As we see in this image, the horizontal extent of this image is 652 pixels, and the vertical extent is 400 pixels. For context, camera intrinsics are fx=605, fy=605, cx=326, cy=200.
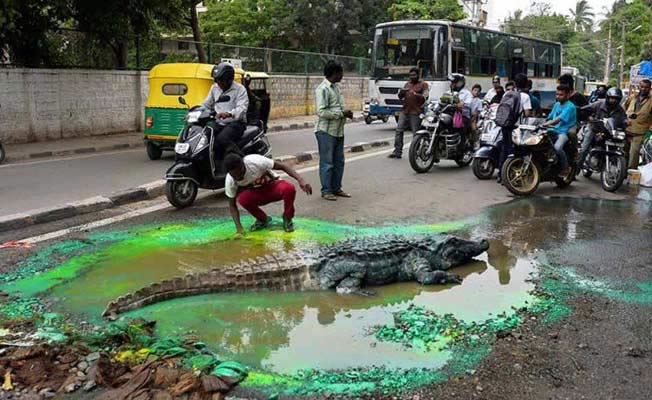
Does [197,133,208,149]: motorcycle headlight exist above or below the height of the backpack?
below

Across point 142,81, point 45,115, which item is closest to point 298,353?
point 45,115

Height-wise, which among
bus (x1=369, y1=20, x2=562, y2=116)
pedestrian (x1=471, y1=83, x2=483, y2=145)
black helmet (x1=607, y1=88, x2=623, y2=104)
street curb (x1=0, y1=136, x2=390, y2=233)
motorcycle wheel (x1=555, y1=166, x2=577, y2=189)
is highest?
bus (x1=369, y1=20, x2=562, y2=116)

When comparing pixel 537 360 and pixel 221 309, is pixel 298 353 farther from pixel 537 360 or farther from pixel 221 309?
pixel 537 360

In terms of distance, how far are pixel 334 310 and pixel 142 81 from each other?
46.7ft

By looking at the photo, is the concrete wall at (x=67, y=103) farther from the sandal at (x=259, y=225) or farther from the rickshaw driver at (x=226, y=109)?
the sandal at (x=259, y=225)

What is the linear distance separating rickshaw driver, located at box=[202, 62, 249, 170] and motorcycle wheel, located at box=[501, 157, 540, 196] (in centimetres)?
390

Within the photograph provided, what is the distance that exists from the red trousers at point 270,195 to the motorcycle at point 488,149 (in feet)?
15.5

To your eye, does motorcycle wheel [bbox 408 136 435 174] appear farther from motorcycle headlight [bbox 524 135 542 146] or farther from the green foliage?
the green foliage

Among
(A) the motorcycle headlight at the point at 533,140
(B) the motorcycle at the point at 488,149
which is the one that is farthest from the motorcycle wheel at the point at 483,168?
(A) the motorcycle headlight at the point at 533,140

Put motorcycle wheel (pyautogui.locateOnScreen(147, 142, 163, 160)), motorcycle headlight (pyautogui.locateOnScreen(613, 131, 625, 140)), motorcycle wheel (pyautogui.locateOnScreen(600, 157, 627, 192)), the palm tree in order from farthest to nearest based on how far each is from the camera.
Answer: the palm tree → motorcycle wheel (pyautogui.locateOnScreen(147, 142, 163, 160)) → motorcycle headlight (pyautogui.locateOnScreen(613, 131, 625, 140)) → motorcycle wheel (pyautogui.locateOnScreen(600, 157, 627, 192))

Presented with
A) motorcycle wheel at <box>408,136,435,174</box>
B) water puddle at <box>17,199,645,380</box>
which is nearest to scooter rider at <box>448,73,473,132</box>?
motorcycle wheel at <box>408,136,435,174</box>

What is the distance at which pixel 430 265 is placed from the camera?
519cm

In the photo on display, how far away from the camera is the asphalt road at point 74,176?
8180 millimetres

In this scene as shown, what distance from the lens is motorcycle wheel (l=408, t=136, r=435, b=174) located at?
10695 mm
